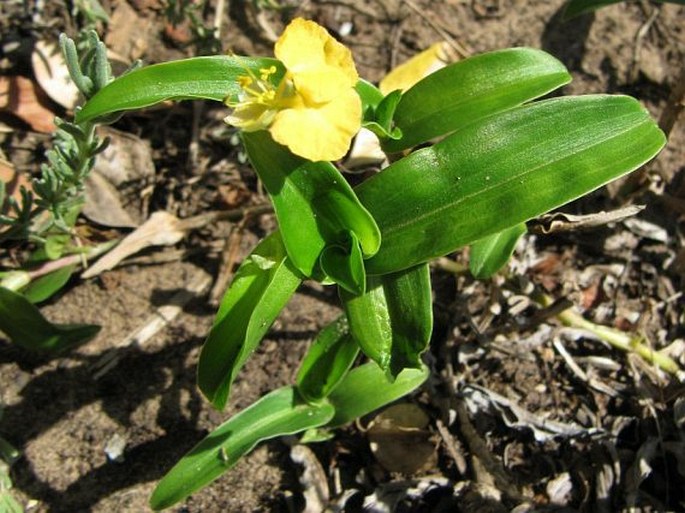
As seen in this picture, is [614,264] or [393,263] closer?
[393,263]

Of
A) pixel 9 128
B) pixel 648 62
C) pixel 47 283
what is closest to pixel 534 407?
pixel 648 62

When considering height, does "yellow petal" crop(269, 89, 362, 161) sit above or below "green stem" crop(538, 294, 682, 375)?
above

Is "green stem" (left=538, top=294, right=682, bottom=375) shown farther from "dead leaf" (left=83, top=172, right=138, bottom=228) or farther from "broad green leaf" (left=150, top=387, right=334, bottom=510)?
"dead leaf" (left=83, top=172, right=138, bottom=228)

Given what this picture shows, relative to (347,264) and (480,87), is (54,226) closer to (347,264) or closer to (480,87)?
(347,264)

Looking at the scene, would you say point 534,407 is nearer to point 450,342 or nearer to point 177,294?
point 450,342

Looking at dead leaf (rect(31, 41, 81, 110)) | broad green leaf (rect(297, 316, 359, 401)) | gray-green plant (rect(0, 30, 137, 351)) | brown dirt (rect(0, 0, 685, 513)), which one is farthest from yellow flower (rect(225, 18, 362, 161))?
dead leaf (rect(31, 41, 81, 110))
